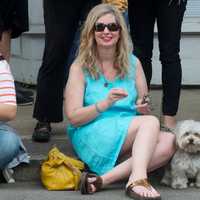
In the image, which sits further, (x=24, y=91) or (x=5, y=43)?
(x=24, y=91)

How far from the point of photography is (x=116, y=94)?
4527mm

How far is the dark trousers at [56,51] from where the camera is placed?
526 cm

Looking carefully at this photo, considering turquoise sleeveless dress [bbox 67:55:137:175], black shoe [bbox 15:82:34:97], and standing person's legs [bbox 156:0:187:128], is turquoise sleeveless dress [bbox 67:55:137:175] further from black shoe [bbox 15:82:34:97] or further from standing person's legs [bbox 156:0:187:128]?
black shoe [bbox 15:82:34:97]

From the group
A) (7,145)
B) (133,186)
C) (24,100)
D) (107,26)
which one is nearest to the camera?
(133,186)

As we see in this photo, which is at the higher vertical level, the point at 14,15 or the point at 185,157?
the point at 14,15

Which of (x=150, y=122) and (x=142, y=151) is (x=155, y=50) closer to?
(x=150, y=122)

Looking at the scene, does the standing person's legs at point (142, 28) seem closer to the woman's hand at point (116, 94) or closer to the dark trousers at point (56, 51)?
the dark trousers at point (56, 51)

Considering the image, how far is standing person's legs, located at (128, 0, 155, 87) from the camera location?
17.3 feet

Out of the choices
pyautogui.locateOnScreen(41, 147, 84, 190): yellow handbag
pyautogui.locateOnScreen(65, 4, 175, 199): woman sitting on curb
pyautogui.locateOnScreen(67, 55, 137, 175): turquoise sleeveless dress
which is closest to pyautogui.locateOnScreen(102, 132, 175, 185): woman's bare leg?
pyautogui.locateOnScreen(65, 4, 175, 199): woman sitting on curb

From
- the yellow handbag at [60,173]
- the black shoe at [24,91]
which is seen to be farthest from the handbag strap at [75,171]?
the black shoe at [24,91]

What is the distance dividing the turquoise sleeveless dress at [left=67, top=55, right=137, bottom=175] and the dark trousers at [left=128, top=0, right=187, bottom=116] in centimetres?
40

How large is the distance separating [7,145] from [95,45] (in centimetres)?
90

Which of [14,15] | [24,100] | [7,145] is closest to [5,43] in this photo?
[14,15]

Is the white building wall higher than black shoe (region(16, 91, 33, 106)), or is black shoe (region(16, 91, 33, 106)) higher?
the white building wall
